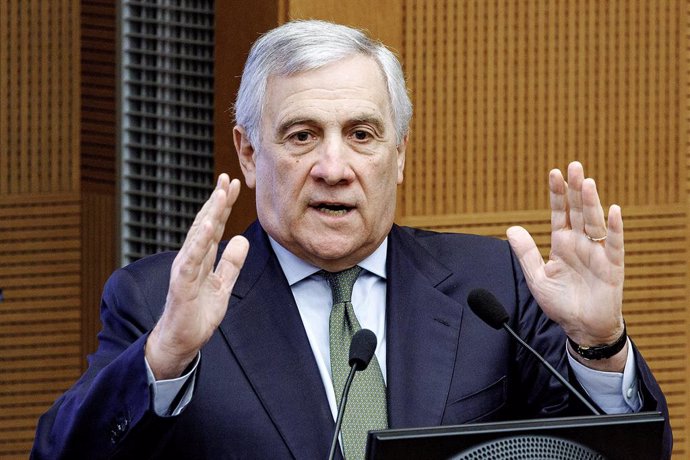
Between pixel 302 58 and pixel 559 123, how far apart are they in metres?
1.96

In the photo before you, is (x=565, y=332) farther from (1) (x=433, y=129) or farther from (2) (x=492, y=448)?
(1) (x=433, y=129)

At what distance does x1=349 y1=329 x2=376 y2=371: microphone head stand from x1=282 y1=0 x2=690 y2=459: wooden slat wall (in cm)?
206

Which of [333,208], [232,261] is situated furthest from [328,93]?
[232,261]

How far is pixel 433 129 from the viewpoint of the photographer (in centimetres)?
462

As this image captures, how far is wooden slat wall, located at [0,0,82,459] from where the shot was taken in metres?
5.29

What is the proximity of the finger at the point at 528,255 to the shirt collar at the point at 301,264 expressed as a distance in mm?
370

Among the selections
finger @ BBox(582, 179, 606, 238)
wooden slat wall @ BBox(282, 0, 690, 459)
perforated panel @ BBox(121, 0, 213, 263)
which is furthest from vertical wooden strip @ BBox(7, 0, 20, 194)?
finger @ BBox(582, 179, 606, 238)

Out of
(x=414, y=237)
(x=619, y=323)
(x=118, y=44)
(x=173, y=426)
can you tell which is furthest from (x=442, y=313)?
(x=118, y=44)

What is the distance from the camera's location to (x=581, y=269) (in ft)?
9.07

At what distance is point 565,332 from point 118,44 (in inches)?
110

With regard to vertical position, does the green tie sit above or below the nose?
below

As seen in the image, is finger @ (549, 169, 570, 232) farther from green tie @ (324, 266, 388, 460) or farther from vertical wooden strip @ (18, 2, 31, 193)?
vertical wooden strip @ (18, 2, 31, 193)

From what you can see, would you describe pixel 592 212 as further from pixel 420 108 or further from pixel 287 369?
pixel 420 108

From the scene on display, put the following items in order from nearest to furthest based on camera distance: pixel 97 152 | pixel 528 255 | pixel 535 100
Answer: pixel 528 255 < pixel 535 100 < pixel 97 152
